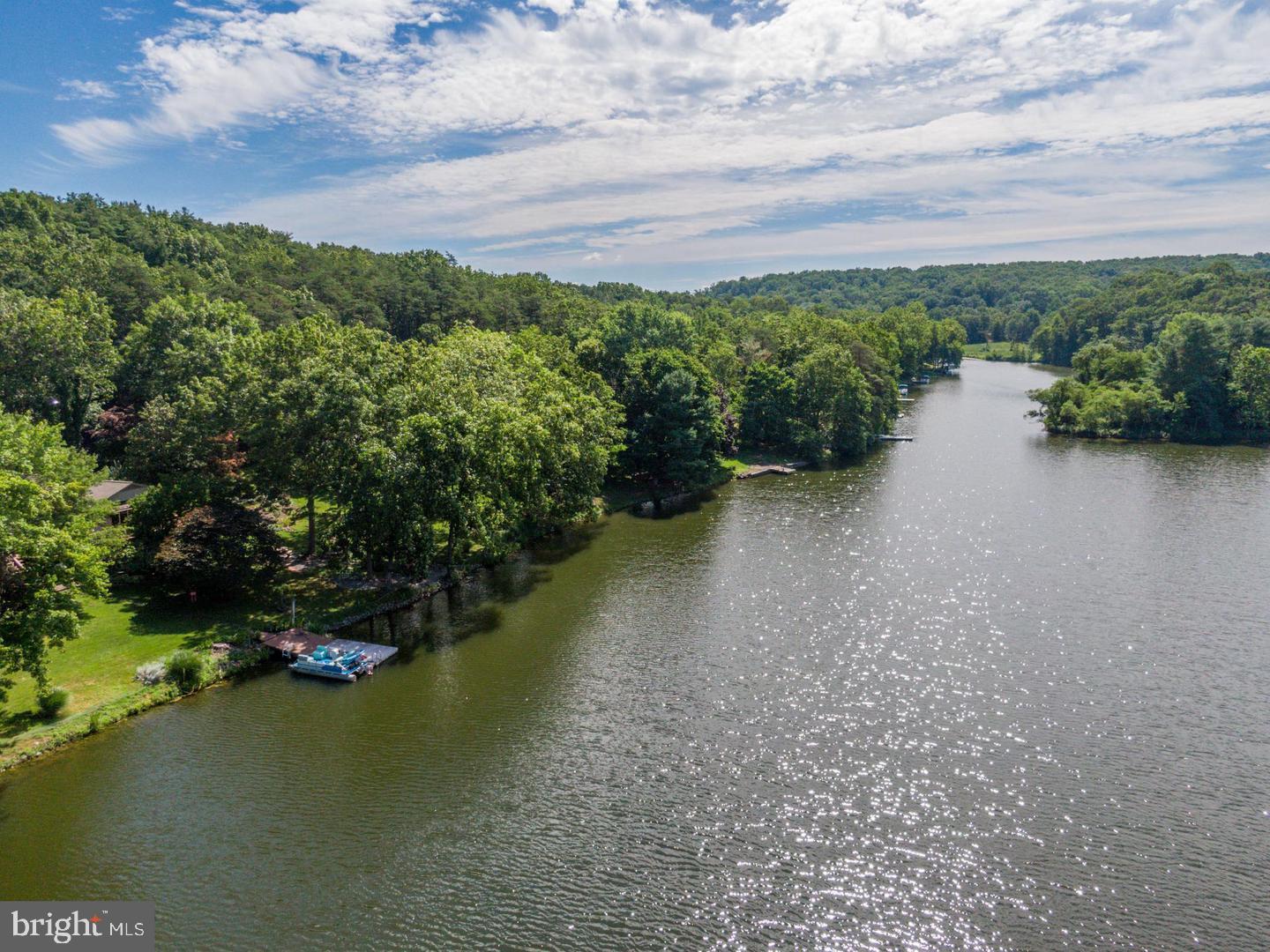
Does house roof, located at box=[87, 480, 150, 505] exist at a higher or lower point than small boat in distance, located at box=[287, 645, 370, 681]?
higher

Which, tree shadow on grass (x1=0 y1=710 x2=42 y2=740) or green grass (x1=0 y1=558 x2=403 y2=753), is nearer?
tree shadow on grass (x1=0 y1=710 x2=42 y2=740)

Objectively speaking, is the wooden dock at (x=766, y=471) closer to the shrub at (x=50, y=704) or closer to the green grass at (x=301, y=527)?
the green grass at (x=301, y=527)

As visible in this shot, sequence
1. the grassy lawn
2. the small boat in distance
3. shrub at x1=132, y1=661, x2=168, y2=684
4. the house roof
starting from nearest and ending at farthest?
the grassy lawn → shrub at x1=132, y1=661, x2=168, y2=684 → the small boat in distance → the house roof

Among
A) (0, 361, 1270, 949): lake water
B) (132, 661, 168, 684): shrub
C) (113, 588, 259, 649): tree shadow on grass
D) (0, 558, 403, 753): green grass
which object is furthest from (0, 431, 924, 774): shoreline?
(113, 588, 259, 649): tree shadow on grass

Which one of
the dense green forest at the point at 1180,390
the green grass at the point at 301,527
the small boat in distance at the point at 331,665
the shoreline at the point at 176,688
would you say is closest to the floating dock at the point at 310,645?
the small boat in distance at the point at 331,665

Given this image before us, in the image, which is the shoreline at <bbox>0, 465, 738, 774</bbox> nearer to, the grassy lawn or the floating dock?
the grassy lawn

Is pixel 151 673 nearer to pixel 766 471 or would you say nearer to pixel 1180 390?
pixel 766 471

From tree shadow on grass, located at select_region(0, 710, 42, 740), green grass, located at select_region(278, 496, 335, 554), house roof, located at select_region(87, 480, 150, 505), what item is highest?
house roof, located at select_region(87, 480, 150, 505)

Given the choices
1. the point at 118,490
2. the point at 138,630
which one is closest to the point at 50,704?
the point at 138,630
